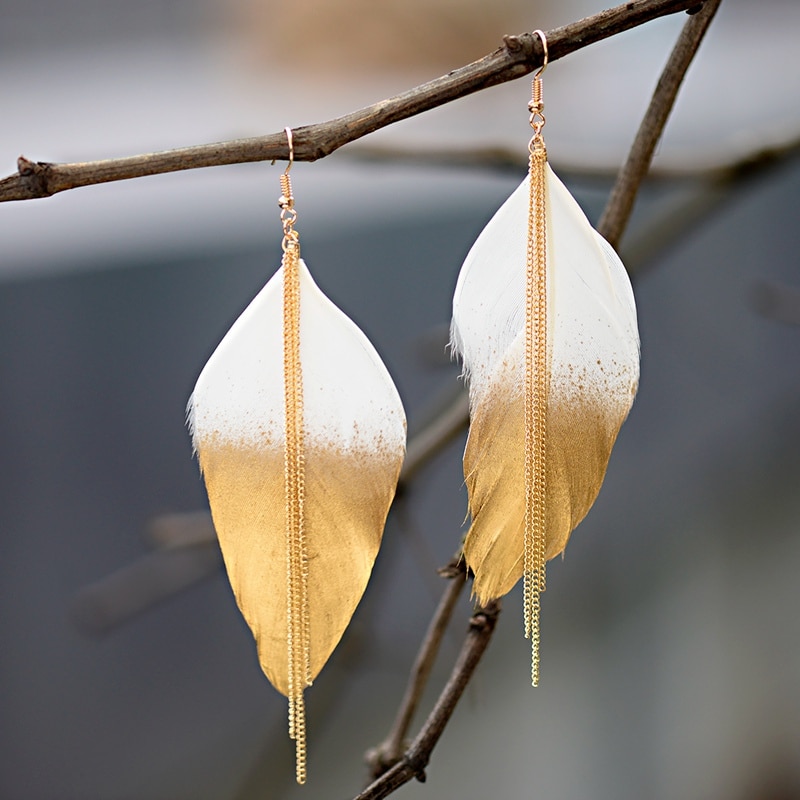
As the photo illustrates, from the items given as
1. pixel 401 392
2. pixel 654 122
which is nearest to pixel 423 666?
pixel 654 122

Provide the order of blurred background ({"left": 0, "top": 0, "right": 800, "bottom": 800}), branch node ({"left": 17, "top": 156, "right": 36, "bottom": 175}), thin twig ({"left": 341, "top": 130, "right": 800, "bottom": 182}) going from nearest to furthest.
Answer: branch node ({"left": 17, "top": 156, "right": 36, "bottom": 175}), thin twig ({"left": 341, "top": 130, "right": 800, "bottom": 182}), blurred background ({"left": 0, "top": 0, "right": 800, "bottom": 800})

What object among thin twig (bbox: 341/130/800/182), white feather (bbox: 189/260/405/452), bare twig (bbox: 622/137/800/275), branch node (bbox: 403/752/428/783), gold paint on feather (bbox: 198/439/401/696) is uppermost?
thin twig (bbox: 341/130/800/182)

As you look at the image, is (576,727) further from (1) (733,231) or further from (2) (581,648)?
(1) (733,231)

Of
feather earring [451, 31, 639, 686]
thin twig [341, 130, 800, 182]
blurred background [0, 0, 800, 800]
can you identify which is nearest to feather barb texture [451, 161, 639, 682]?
feather earring [451, 31, 639, 686]

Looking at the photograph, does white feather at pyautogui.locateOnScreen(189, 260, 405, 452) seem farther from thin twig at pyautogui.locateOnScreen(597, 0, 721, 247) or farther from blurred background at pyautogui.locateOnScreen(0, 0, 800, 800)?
blurred background at pyautogui.locateOnScreen(0, 0, 800, 800)

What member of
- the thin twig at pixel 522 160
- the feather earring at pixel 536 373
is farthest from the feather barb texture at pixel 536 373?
the thin twig at pixel 522 160

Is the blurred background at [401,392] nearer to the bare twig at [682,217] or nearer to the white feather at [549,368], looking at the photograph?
the bare twig at [682,217]
